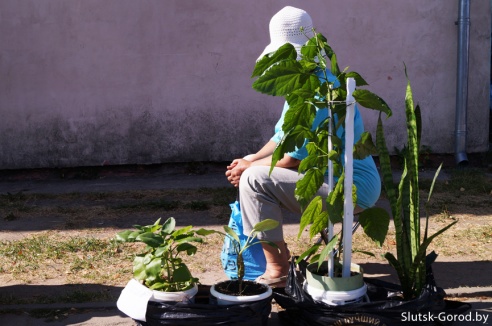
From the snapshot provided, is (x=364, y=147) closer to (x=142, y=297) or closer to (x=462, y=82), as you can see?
(x=142, y=297)

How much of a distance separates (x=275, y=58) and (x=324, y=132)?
423mm

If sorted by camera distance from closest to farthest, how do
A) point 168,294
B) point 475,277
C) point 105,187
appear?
1. point 168,294
2. point 475,277
3. point 105,187

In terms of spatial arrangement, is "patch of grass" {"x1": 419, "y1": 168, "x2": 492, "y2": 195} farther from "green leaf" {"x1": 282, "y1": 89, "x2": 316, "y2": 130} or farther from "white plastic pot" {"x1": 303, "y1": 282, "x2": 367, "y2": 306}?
"green leaf" {"x1": 282, "y1": 89, "x2": 316, "y2": 130}

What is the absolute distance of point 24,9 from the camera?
314 inches

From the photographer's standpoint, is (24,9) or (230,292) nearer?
(230,292)

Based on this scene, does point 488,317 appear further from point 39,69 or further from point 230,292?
point 39,69

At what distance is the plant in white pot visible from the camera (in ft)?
11.6

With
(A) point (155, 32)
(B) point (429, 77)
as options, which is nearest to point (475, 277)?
(B) point (429, 77)

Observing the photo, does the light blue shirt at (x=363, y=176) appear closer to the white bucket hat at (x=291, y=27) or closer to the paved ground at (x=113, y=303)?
the white bucket hat at (x=291, y=27)

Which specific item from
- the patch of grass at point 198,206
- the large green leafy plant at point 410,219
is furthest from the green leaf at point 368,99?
the patch of grass at point 198,206

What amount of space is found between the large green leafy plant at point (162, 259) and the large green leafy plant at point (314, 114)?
0.57 meters

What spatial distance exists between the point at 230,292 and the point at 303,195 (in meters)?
0.58

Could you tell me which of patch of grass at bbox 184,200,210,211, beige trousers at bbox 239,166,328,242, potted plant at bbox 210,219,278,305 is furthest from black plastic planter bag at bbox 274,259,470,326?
patch of grass at bbox 184,200,210,211

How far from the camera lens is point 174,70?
812cm
